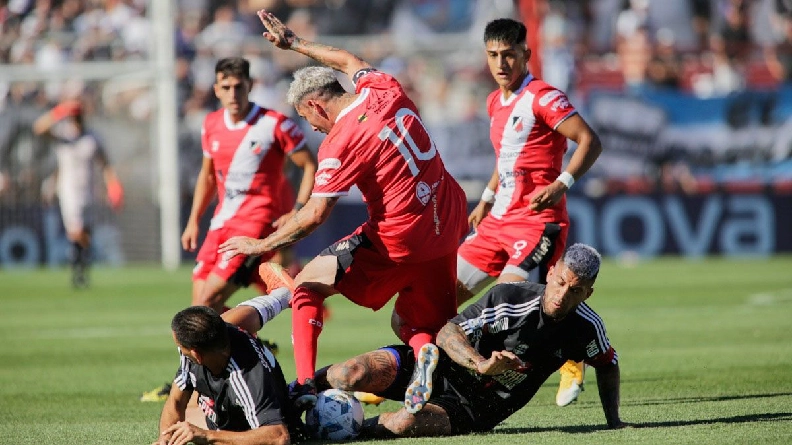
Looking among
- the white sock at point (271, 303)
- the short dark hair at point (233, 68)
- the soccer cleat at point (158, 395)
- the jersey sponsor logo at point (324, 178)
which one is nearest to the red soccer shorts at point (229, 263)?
the soccer cleat at point (158, 395)

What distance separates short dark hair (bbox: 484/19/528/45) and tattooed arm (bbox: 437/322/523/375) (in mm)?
2730

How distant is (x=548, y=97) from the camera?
30.0 feet

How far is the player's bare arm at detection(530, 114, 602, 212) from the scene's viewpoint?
330 inches

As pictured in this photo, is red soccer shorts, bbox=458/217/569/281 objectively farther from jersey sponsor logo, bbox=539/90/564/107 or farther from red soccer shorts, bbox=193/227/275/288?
red soccer shorts, bbox=193/227/275/288

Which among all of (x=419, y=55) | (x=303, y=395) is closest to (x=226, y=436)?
(x=303, y=395)

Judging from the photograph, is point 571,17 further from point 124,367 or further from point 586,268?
point 586,268

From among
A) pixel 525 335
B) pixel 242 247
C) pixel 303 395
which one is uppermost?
pixel 242 247

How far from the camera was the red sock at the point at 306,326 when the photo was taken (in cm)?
806

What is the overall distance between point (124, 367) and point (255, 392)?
530 centimetres

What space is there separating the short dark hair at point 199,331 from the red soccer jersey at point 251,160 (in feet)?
13.1

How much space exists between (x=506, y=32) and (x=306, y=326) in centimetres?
272

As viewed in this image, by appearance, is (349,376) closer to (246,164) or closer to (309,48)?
(309,48)

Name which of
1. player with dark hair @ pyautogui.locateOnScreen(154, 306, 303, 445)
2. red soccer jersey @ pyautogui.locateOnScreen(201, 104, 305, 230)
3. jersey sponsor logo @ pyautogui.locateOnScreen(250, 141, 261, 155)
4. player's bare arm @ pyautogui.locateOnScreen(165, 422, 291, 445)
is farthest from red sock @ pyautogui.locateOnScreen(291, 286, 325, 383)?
jersey sponsor logo @ pyautogui.locateOnScreen(250, 141, 261, 155)

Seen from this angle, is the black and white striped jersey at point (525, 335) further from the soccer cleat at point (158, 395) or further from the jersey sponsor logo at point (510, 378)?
the soccer cleat at point (158, 395)
